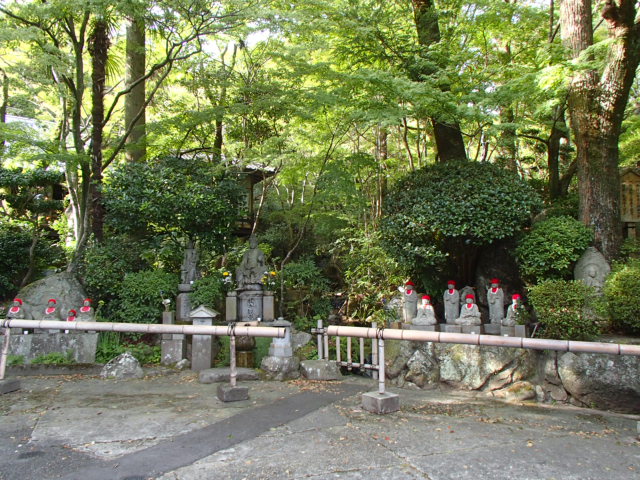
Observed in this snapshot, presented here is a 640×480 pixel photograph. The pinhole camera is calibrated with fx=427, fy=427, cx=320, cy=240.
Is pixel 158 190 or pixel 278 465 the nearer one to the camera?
pixel 278 465

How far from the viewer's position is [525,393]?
5945 millimetres

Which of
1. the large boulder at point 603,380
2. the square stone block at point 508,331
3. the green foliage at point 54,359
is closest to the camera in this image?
the large boulder at point 603,380

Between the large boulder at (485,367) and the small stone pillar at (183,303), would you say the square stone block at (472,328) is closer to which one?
the large boulder at (485,367)

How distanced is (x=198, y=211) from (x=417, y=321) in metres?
4.67

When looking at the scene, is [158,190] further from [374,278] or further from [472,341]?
[472,341]

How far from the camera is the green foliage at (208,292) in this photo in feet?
26.1

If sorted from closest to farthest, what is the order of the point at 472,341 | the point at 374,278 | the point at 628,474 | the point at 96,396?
the point at 628,474
the point at 472,341
the point at 96,396
the point at 374,278

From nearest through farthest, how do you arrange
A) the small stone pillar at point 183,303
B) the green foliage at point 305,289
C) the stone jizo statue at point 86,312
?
the stone jizo statue at point 86,312 < the small stone pillar at point 183,303 < the green foliage at point 305,289

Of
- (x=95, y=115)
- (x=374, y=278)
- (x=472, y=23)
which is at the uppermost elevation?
(x=472, y=23)

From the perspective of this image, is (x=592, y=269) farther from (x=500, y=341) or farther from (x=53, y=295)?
(x=53, y=295)

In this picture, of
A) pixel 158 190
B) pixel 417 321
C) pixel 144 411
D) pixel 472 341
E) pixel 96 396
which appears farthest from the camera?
pixel 158 190

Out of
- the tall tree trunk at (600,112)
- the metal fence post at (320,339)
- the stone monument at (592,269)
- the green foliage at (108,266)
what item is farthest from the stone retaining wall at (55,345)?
the tall tree trunk at (600,112)

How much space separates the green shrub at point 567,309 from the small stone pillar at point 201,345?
5028 millimetres

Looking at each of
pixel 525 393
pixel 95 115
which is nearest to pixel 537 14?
pixel 525 393
